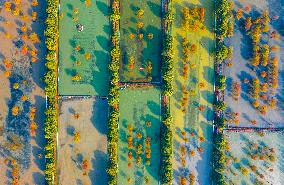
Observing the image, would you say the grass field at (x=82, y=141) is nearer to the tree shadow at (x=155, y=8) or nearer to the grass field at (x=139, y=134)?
the grass field at (x=139, y=134)

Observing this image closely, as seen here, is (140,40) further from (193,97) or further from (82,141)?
(82,141)

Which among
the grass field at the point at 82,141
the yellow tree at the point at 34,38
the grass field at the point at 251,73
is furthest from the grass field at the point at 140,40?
the yellow tree at the point at 34,38

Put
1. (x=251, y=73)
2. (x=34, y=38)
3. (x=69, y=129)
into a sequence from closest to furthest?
(x=34, y=38)
(x=69, y=129)
(x=251, y=73)

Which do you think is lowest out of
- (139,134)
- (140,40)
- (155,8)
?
(139,134)

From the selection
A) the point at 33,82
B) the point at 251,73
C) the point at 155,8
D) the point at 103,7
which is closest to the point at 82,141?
the point at 33,82

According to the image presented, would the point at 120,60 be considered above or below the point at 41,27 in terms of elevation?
below

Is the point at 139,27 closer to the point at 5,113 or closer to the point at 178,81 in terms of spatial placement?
the point at 178,81

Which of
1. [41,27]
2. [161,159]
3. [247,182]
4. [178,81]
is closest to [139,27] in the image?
Answer: [178,81]

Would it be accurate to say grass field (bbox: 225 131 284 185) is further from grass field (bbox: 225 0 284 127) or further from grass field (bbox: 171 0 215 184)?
grass field (bbox: 171 0 215 184)
